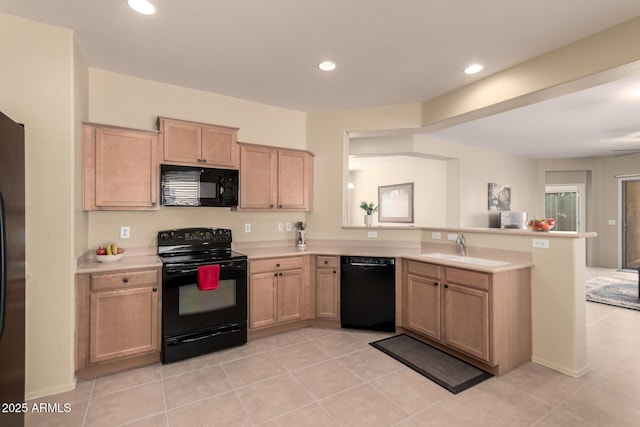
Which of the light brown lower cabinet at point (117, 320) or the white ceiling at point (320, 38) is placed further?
the light brown lower cabinet at point (117, 320)

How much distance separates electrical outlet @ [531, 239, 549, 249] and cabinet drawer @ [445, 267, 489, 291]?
674 mm

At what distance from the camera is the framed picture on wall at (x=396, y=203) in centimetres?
709

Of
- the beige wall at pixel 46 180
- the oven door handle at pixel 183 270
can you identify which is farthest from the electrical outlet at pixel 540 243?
the beige wall at pixel 46 180

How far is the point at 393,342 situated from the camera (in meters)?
3.21

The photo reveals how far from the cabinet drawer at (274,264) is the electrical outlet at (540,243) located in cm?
234

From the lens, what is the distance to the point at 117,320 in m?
2.57

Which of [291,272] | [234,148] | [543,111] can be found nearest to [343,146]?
[234,148]

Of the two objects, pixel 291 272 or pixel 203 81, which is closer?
pixel 203 81

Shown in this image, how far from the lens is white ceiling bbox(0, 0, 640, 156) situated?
2.08 metres

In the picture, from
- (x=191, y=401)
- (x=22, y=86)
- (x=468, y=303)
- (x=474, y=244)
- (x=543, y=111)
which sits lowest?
(x=191, y=401)

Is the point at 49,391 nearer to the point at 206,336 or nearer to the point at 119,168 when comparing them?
the point at 206,336

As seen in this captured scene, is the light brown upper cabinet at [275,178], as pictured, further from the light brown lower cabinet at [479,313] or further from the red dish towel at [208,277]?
the light brown lower cabinet at [479,313]

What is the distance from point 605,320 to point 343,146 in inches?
156

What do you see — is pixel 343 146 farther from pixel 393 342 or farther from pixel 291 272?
pixel 393 342
